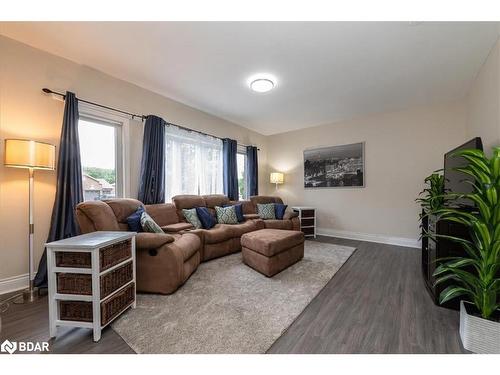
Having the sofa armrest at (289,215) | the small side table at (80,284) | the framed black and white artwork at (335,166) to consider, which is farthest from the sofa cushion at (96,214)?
the framed black and white artwork at (335,166)

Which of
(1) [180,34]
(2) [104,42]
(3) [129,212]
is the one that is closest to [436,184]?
(1) [180,34]

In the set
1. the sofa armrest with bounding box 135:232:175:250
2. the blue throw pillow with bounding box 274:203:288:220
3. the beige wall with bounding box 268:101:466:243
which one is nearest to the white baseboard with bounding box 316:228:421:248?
the beige wall with bounding box 268:101:466:243

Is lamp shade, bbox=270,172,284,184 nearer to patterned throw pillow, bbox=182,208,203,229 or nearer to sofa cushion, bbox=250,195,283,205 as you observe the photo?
sofa cushion, bbox=250,195,283,205

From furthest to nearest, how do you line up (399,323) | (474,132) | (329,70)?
(474,132)
(329,70)
(399,323)

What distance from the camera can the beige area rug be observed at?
140cm

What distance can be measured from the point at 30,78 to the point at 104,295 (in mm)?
2457

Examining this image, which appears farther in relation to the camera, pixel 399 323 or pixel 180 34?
pixel 180 34

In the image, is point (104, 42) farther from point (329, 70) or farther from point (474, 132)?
point (474, 132)

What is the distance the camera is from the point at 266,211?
4.32m

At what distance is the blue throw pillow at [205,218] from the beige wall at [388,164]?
2695mm

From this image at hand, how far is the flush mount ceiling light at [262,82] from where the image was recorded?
9.08ft

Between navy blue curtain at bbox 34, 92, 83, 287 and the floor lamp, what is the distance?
0.79 ft

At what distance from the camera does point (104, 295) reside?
4.92 feet
